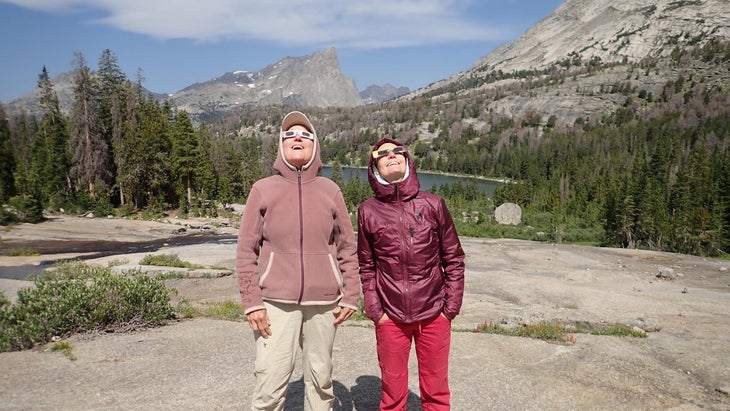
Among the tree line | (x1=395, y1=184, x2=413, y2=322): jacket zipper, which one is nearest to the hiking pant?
(x1=395, y1=184, x2=413, y2=322): jacket zipper

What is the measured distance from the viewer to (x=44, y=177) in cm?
4794

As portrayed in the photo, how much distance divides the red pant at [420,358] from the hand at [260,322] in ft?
3.42

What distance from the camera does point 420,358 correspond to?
4.03m

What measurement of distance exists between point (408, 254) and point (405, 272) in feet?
0.57

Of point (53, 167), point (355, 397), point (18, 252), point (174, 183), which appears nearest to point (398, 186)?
point (355, 397)

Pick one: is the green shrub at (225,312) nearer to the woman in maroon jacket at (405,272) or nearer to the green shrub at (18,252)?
the woman in maroon jacket at (405,272)

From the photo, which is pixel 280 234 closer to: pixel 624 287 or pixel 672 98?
pixel 624 287

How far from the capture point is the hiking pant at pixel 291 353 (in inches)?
143

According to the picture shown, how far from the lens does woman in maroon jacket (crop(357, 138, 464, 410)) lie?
3.85m

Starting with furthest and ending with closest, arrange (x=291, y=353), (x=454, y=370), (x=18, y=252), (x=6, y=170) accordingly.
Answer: (x=6, y=170)
(x=18, y=252)
(x=454, y=370)
(x=291, y=353)

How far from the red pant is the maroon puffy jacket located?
0.13 m

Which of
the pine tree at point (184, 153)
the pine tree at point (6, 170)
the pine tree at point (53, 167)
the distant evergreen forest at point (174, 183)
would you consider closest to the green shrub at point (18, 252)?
the distant evergreen forest at point (174, 183)

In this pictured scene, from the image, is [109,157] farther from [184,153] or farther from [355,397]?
[355,397]

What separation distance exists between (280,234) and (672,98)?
703 ft
